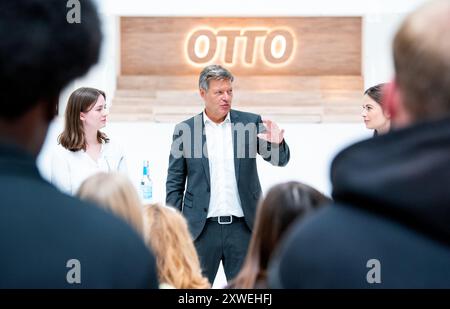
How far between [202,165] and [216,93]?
16.8 inches

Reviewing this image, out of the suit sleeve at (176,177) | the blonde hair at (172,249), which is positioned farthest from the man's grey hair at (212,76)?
the blonde hair at (172,249)

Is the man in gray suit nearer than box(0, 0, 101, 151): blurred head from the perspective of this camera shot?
No

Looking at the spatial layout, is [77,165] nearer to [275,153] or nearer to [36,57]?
[275,153]

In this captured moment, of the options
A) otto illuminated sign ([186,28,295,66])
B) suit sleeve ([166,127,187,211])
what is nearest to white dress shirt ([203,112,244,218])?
suit sleeve ([166,127,187,211])

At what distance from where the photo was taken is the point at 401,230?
920 millimetres

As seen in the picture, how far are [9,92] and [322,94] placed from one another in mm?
7089

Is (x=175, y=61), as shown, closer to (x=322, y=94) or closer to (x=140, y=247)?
(x=322, y=94)

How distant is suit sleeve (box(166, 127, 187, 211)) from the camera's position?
13.7 ft

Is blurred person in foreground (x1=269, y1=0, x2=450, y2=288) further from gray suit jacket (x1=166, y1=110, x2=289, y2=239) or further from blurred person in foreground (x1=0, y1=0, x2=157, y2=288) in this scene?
gray suit jacket (x1=166, y1=110, x2=289, y2=239)

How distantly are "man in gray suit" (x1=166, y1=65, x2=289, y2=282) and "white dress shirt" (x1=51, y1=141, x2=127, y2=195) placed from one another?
323 mm

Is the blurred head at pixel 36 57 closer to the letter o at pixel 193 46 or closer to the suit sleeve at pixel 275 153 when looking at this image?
A: the suit sleeve at pixel 275 153

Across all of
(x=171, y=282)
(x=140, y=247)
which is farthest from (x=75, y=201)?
(x=171, y=282)

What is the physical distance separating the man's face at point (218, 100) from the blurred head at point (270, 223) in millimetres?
2253

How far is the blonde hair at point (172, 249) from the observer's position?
2279 mm
